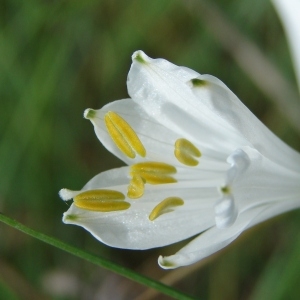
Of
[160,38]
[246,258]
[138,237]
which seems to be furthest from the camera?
[160,38]

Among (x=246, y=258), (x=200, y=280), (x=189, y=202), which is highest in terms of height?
(x=189, y=202)

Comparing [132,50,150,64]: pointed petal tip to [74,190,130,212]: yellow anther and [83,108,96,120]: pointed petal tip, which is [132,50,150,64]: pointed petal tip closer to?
[83,108,96,120]: pointed petal tip

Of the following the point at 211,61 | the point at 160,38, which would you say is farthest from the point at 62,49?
the point at 211,61

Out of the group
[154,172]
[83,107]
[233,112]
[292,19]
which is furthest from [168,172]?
[83,107]

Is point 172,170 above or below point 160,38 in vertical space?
below

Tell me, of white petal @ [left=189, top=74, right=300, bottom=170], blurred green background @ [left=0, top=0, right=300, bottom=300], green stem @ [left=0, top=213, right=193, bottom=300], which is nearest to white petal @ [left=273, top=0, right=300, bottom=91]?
white petal @ [left=189, top=74, right=300, bottom=170]

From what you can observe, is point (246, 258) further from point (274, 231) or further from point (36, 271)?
point (36, 271)

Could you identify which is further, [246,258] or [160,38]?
[160,38]
